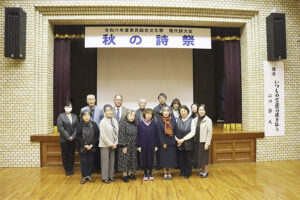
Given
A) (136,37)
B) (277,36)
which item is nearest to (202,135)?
(136,37)

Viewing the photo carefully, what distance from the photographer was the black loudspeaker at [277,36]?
5.32 meters

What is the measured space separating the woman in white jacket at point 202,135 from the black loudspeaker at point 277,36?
105 inches

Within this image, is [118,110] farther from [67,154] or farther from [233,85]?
[233,85]

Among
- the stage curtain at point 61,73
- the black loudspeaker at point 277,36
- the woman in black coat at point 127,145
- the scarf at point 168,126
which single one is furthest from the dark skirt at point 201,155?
the stage curtain at point 61,73

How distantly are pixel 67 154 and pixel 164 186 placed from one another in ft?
6.97

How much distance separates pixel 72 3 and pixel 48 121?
292cm

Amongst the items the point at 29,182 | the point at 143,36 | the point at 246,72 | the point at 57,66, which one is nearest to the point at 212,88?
the point at 246,72

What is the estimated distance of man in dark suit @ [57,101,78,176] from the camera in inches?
172

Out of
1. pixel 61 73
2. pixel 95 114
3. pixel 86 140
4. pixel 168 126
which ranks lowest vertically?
pixel 86 140

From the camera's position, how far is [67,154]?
14.8 feet

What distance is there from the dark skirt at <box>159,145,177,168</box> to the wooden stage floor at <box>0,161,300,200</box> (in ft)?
1.02

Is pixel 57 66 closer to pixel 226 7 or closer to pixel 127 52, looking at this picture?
pixel 127 52

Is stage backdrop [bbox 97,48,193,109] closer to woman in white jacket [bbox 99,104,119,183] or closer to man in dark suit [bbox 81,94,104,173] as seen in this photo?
→ man in dark suit [bbox 81,94,104,173]

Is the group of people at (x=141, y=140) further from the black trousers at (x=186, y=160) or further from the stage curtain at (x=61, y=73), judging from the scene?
the stage curtain at (x=61, y=73)
